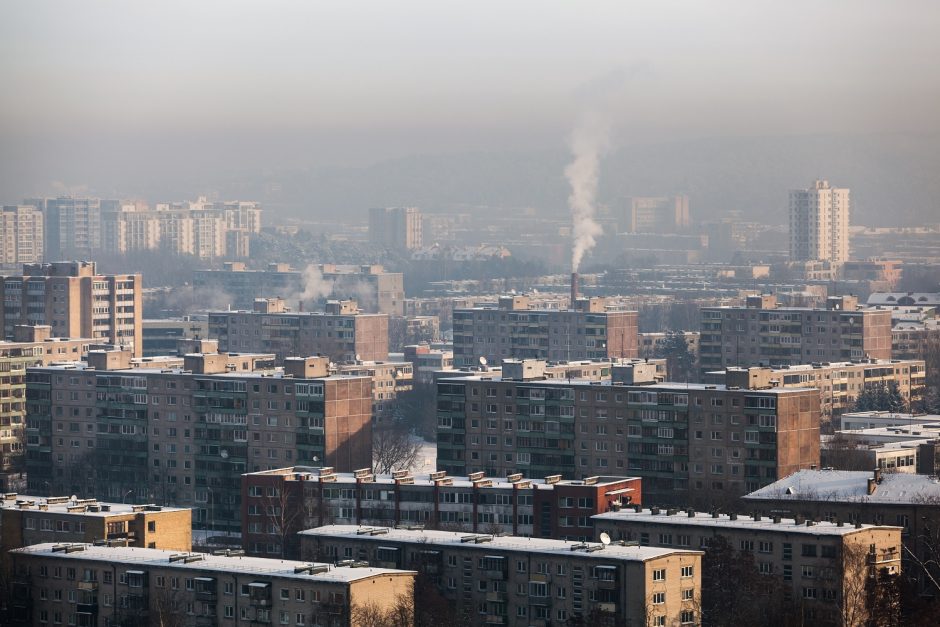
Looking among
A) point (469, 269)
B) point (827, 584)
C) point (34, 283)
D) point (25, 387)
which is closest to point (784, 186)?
point (469, 269)

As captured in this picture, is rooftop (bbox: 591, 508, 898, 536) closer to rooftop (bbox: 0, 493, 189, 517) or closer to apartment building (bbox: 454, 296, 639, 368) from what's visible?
rooftop (bbox: 0, 493, 189, 517)

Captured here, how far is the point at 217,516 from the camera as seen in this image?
29.4 m

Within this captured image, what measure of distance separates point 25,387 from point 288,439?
18.6ft

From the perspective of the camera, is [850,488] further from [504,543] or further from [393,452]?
[393,452]

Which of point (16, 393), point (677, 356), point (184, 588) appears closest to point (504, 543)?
point (184, 588)

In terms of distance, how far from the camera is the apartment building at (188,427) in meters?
29.6

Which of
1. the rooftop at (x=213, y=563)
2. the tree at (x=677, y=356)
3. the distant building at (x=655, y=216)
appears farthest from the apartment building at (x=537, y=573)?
the distant building at (x=655, y=216)

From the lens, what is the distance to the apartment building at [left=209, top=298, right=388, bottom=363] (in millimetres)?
47906

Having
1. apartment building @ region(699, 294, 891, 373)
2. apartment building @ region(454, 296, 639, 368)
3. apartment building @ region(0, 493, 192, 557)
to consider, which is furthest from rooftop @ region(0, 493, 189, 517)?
apartment building @ region(454, 296, 639, 368)

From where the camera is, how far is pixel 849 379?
129ft

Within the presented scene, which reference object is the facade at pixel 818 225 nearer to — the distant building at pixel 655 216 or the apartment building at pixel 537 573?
the distant building at pixel 655 216

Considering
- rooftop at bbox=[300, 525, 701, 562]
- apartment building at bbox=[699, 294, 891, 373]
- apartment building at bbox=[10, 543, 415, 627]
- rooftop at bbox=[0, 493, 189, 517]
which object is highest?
apartment building at bbox=[699, 294, 891, 373]

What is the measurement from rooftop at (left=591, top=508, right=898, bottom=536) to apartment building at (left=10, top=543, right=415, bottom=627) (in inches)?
144

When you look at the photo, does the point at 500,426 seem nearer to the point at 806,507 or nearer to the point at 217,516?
the point at 217,516
